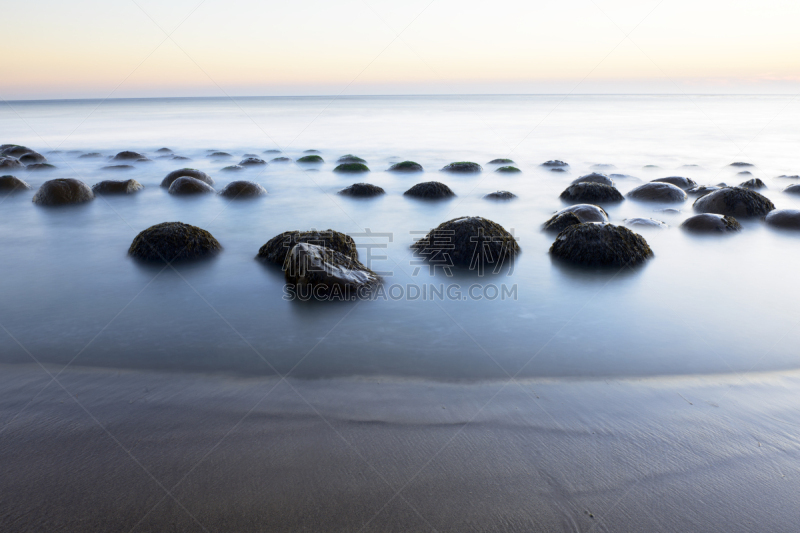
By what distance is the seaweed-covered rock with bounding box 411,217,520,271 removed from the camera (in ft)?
19.8

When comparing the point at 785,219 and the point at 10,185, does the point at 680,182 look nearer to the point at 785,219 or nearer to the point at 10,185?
the point at 785,219

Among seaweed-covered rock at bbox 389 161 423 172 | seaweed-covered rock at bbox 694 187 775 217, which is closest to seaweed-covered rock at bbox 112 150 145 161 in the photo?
seaweed-covered rock at bbox 389 161 423 172

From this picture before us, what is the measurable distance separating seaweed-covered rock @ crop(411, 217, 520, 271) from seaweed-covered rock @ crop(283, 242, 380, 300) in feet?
4.33

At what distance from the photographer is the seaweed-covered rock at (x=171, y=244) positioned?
598 cm

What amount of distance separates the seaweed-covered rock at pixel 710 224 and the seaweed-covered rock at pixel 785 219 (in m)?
0.77

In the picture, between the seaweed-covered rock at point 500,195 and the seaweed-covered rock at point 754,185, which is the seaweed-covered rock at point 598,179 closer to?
the seaweed-covered rock at point 500,195

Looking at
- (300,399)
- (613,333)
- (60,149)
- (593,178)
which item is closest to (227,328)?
(300,399)

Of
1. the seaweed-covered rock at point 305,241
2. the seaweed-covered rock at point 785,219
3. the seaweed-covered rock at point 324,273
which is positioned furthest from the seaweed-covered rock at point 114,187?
the seaweed-covered rock at point 785,219

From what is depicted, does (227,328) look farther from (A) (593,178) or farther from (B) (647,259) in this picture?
(A) (593,178)

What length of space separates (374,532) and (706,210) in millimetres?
9285

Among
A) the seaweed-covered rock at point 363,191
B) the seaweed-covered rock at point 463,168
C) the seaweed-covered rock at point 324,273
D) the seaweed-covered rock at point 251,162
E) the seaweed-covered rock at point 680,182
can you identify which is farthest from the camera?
the seaweed-covered rock at point 251,162

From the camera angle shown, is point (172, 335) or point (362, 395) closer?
point (362, 395)

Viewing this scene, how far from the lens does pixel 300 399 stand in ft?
9.81

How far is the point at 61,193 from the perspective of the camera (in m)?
9.48
